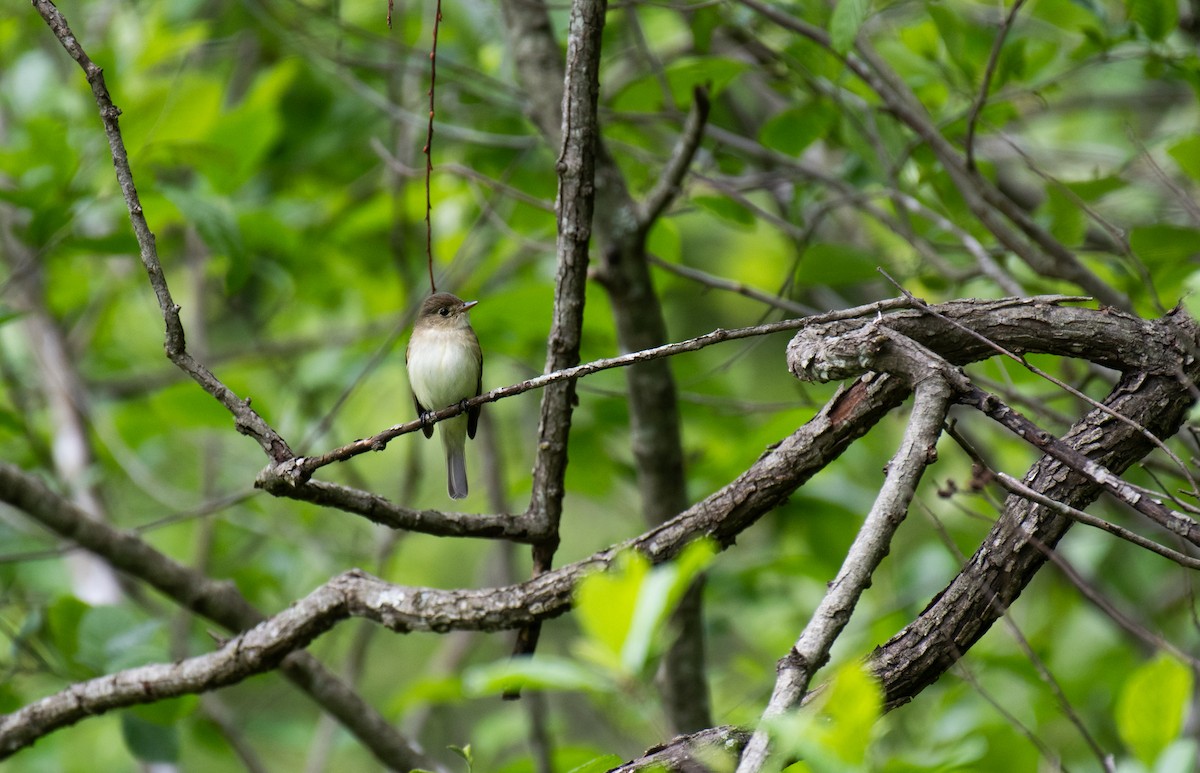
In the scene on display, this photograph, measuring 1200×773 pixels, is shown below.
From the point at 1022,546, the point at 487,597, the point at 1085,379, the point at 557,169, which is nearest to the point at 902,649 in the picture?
the point at 1022,546

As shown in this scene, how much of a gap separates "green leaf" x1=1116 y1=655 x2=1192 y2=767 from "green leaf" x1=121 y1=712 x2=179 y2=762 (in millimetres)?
3272

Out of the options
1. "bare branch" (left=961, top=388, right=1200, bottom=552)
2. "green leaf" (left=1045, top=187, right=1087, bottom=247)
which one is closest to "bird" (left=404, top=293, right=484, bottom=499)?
"green leaf" (left=1045, top=187, right=1087, bottom=247)

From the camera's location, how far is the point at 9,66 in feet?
21.2

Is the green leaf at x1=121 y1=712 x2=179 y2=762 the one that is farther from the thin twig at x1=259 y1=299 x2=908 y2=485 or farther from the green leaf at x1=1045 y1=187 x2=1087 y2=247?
the green leaf at x1=1045 y1=187 x2=1087 y2=247

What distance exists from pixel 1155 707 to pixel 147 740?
11.1 feet

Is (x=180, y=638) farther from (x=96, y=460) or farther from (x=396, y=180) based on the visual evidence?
(x=396, y=180)

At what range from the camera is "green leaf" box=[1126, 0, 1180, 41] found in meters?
3.63

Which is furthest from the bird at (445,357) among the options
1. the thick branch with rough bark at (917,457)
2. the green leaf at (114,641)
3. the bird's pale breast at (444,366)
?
the thick branch with rough bark at (917,457)

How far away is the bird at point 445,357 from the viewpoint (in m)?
4.55

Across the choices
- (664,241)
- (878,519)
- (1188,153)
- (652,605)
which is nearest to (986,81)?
(1188,153)

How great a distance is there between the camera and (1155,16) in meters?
3.64

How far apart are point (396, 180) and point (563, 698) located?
16.0ft

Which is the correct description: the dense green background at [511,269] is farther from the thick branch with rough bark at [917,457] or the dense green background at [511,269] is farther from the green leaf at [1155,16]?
the thick branch with rough bark at [917,457]

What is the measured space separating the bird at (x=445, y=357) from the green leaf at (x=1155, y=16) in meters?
2.60
